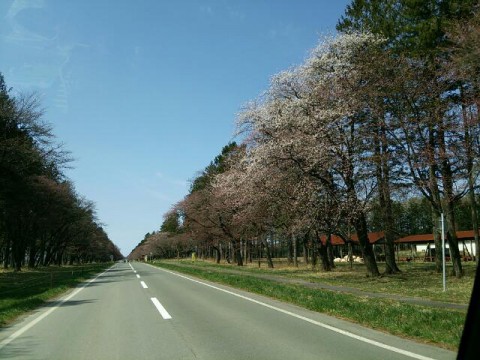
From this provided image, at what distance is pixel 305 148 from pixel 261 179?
498cm

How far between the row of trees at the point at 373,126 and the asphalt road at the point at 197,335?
41.3 ft

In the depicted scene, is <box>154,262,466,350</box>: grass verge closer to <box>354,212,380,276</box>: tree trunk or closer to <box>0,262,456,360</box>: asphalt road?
<box>0,262,456,360</box>: asphalt road

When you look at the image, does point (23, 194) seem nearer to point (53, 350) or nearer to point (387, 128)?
point (387, 128)

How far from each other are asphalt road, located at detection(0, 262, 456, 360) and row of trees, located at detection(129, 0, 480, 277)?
41.3 feet

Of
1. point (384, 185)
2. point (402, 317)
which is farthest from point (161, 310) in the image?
point (384, 185)

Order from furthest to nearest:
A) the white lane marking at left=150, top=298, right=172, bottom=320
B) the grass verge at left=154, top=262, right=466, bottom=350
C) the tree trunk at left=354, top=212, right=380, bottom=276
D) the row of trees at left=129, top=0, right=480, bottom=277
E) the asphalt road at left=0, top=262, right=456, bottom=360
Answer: the tree trunk at left=354, top=212, right=380, bottom=276, the row of trees at left=129, top=0, right=480, bottom=277, the white lane marking at left=150, top=298, right=172, bottom=320, the grass verge at left=154, top=262, right=466, bottom=350, the asphalt road at left=0, top=262, right=456, bottom=360

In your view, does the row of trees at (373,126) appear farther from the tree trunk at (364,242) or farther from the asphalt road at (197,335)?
the asphalt road at (197,335)

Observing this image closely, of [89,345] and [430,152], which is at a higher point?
[430,152]

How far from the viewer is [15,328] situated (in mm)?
11078

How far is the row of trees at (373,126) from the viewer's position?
23625mm

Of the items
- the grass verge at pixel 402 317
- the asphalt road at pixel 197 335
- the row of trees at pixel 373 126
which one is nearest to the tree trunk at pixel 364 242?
the row of trees at pixel 373 126

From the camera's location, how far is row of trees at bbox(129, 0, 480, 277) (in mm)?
23625

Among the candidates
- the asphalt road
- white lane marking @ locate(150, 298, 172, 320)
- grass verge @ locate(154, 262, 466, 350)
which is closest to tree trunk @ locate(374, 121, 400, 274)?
grass verge @ locate(154, 262, 466, 350)

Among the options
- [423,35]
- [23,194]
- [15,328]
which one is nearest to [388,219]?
[423,35]
